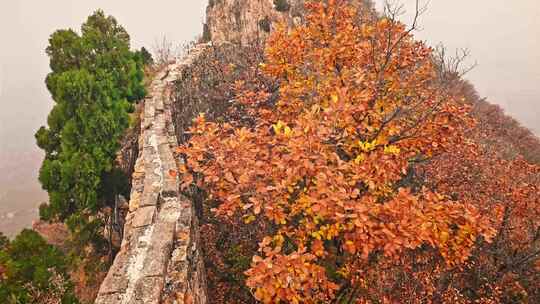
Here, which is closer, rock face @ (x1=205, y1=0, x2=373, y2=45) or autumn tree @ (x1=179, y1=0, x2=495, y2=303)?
autumn tree @ (x1=179, y1=0, x2=495, y2=303)

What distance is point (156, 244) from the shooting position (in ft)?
19.4

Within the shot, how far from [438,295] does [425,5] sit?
7.47 m

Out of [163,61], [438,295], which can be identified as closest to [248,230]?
[438,295]

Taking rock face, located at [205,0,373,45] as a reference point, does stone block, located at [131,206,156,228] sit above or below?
below

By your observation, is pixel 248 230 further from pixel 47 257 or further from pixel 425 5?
pixel 425 5

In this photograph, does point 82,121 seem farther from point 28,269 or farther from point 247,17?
point 247,17

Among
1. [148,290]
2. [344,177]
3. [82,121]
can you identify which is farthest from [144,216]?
[82,121]

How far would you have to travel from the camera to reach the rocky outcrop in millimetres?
5125

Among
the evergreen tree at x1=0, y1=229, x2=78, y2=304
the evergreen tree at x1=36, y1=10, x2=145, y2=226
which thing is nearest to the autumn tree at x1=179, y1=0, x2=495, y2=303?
the evergreen tree at x1=0, y1=229, x2=78, y2=304

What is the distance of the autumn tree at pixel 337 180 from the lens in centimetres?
543

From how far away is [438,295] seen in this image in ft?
27.6

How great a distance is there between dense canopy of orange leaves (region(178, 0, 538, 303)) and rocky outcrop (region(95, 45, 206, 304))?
0.85 m

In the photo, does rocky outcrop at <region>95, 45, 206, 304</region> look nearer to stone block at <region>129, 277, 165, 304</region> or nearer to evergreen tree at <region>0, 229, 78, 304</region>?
stone block at <region>129, 277, 165, 304</region>

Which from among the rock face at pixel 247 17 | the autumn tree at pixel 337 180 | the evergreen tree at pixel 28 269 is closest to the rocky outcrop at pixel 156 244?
the autumn tree at pixel 337 180
